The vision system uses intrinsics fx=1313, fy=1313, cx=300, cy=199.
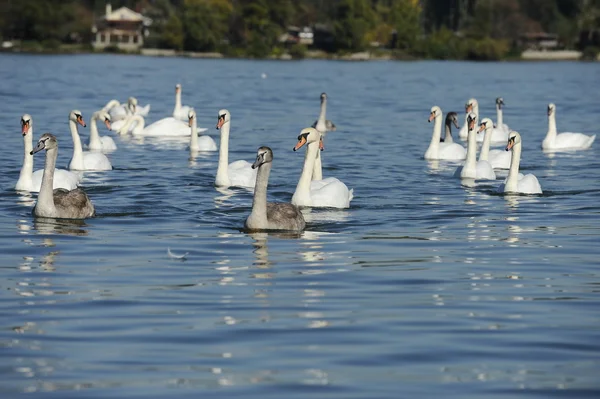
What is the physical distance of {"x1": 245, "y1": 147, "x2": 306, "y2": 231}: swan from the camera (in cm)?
1583

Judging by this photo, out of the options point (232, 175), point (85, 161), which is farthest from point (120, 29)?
point (232, 175)

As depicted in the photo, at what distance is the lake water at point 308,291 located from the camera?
9.27 metres

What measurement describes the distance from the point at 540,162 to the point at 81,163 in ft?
33.6

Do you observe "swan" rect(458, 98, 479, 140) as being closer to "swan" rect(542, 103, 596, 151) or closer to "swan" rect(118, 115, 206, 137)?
"swan" rect(542, 103, 596, 151)

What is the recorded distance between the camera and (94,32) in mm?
175750

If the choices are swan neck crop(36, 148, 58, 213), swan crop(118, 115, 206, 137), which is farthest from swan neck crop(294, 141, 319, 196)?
swan crop(118, 115, 206, 137)

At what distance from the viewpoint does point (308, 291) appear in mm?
12461

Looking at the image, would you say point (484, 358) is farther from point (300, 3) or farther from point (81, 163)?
point (300, 3)

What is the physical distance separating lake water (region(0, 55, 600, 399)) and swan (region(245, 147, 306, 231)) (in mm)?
234

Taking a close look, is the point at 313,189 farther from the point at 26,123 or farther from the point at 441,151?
the point at 441,151

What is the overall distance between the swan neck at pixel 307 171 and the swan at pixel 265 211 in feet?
5.86

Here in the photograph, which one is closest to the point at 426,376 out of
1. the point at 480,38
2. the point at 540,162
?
the point at 540,162

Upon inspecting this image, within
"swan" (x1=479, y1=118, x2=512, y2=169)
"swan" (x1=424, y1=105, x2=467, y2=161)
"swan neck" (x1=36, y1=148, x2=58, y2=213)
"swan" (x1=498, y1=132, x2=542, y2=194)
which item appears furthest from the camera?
"swan" (x1=424, y1=105, x2=467, y2=161)

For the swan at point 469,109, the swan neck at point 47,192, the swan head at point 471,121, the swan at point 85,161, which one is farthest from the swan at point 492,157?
the swan neck at point 47,192
